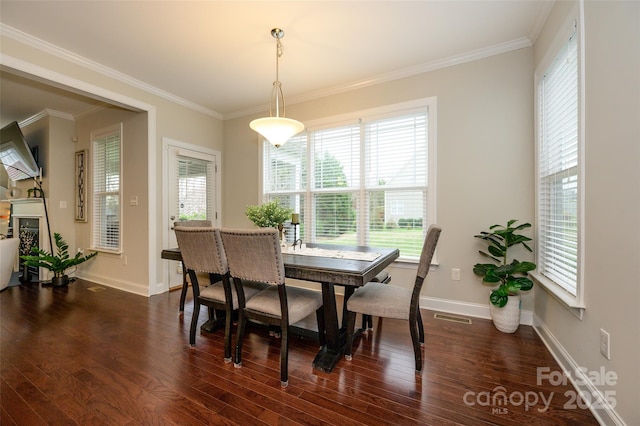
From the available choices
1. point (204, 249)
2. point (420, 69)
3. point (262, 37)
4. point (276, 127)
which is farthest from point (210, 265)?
point (420, 69)

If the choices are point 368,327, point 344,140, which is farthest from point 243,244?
point 344,140

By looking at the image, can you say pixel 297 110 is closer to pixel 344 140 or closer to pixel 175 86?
pixel 344 140

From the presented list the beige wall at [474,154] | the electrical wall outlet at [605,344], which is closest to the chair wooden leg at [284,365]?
the electrical wall outlet at [605,344]

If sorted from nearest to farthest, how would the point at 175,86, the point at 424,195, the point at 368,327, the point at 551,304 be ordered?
the point at 551,304 < the point at 368,327 < the point at 424,195 < the point at 175,86

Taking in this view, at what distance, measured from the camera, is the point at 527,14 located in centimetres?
233

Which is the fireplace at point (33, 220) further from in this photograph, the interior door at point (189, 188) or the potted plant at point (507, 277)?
the potted plant at point (507, 277)

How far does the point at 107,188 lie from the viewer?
4242 millimetres

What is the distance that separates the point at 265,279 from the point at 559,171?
7.76ft

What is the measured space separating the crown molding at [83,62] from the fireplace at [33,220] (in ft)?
8.69

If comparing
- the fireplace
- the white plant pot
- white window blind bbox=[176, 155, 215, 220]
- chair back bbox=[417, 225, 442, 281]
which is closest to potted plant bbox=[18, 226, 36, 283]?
the fireplace

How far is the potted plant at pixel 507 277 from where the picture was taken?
246 centimetres

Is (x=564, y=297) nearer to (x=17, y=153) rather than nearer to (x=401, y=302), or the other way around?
(x=401, y=302)

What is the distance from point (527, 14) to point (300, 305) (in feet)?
10.00

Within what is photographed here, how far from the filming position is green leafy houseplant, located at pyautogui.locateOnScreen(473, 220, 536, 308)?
2451 millimetres
